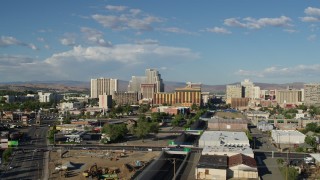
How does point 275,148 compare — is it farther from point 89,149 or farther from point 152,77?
point 152,77

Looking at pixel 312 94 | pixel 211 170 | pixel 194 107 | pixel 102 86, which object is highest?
pixel 102 86

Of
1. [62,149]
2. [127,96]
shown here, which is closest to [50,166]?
[62,149]

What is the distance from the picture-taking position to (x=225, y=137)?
29406 millimetres

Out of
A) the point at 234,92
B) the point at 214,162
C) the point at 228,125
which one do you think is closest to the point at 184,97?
the point at 234,92

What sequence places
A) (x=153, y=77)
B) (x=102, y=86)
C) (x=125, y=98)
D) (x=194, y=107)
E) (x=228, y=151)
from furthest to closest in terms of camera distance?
1. (x=153, y=77)
2. (x=102, y=86)
3. (x=125, y=98)
4. (x=194, y=107)
5. (x=228, y=151)

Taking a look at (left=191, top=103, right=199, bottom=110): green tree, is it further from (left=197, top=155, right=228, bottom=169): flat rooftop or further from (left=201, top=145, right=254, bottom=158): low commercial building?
(left=197, top=155, right=228, bottom=169): flat rooftop

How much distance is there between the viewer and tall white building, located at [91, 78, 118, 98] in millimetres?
118188

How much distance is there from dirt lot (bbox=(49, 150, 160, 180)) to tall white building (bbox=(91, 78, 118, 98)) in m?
92.6

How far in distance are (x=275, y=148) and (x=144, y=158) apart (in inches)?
440

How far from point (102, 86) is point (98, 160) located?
96.8 m

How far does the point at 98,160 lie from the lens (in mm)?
23391

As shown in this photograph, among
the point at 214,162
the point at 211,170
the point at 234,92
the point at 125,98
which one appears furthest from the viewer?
the point at 234,92

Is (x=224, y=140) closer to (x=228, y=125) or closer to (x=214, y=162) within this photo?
(x=214, y=162)

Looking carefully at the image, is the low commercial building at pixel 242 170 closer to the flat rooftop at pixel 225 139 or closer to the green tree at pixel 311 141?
the flat rooftop at pixel 225 139
